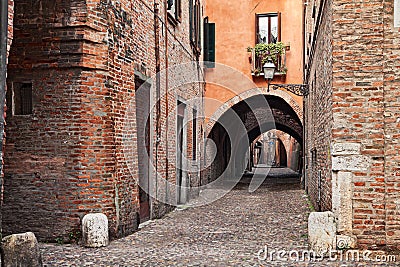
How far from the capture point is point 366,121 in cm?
622

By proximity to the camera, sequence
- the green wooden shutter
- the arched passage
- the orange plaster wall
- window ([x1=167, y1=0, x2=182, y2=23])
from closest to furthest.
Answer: window ([x1=167, y1=0, x2=182, y2=23]), the green wooden shutter, the orange plaster wall, the arched passage

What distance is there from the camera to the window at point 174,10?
11.1 m

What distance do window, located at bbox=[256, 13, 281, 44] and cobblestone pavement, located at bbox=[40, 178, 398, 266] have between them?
27.2ft

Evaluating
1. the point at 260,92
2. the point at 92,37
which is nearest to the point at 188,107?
the point at 260,92

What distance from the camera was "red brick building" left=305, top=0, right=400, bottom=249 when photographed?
611cm

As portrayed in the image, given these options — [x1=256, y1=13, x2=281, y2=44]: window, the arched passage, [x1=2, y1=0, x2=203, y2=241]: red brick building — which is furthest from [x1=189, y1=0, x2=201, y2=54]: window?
[x1=2, y1=0, x2=203, y2=241]: red brick building

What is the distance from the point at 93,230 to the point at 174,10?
6800 mm

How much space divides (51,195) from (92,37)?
7.65 feet

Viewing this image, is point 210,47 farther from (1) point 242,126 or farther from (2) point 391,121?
(2) point 391,121

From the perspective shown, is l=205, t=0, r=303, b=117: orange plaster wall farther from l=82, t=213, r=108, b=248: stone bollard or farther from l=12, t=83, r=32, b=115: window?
l=82, t=213, r=108, b=248: stone bollard

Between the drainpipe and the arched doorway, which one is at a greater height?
the drainpipe

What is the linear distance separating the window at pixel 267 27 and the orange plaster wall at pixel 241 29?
0.15 metres

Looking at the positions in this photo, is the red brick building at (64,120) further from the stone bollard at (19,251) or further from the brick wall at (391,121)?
the brick wall at (391,121)

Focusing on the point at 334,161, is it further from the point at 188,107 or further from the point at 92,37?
the point at 188,107
